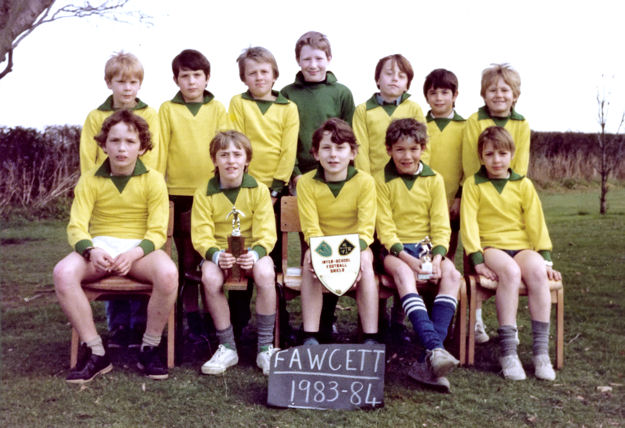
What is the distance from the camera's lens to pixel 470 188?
453 centimetres

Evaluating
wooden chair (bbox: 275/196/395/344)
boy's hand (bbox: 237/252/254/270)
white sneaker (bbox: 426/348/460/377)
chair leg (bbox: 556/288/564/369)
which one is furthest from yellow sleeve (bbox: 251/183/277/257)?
chair leg (bbox: 556/288/564/369)

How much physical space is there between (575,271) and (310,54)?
4309 millimetres

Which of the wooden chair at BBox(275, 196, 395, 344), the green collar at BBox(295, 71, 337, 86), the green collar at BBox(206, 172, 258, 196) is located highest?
the green collar at BBox(295, 71, 337, 86)

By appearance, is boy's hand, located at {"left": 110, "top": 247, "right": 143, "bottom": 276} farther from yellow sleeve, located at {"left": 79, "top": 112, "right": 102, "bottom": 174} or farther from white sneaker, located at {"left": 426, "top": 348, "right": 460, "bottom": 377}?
→ white sneaker, located at {"left": 426, "top": 348, "right": 460, "bottom": 377}

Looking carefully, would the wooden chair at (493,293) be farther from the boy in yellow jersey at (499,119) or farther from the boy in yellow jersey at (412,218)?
the boy in yellow jersey at (499,119)

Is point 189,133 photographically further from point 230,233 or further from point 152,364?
point 152,364

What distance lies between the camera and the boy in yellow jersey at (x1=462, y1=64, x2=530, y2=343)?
469 centimetres

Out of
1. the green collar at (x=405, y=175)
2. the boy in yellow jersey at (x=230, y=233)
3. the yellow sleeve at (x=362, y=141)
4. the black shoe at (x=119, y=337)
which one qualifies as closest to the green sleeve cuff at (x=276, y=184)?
the boy in yellow jersey at (x=230, y=233)

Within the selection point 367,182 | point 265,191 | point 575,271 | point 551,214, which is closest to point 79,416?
point 265,191

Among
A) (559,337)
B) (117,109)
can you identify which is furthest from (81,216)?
(559,337)

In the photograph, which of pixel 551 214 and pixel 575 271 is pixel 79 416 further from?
pixel 551 214

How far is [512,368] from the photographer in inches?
162

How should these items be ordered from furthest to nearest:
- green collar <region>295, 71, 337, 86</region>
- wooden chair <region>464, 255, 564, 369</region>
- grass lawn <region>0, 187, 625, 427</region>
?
green collar <region>295, 71, 337, 86</region>, wooden chair <region>464, 255, 564, 369</region>, grass lawn <region>0, 187, 625, 427</region>

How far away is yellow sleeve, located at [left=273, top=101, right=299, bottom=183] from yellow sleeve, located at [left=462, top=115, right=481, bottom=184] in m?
1.22
